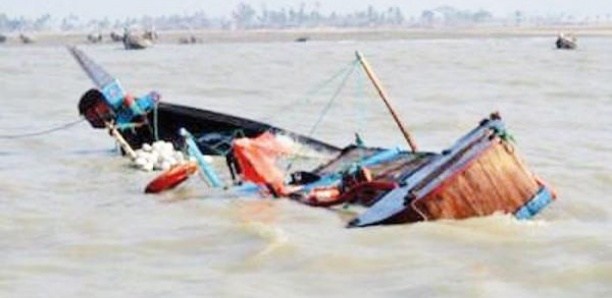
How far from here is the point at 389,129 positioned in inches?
885

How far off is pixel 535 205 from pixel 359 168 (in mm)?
2215

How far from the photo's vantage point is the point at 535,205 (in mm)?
11398

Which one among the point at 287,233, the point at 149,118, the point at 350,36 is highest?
the point at 287,233

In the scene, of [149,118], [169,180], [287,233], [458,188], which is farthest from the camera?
[149,118]

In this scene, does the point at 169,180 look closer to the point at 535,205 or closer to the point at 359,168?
the point at 359,168

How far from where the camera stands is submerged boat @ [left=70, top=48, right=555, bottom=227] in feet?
36.3

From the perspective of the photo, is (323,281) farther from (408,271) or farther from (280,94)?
(280,94)

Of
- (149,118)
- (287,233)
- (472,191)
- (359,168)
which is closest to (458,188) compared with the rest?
(472,191)

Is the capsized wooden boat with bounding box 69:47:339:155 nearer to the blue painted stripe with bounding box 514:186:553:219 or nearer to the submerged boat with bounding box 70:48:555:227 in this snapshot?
the submerged boat with bounding box 70:48:555:227

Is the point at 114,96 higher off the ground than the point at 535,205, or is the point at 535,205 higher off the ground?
the point at 535,205

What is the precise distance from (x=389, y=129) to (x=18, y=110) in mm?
10477

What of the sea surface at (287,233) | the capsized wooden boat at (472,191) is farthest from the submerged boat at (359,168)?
the sea surface at (287,233)

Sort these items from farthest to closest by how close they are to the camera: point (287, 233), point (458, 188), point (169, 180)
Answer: point (169, 180), point (287, 233), point (458, 188)

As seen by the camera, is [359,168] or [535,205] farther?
[359,168]
